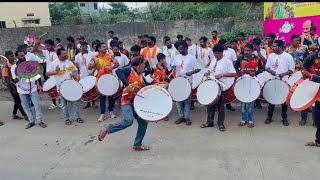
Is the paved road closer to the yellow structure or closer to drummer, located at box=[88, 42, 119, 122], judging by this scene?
drummer, located at box=[88, 42, 119, 122]

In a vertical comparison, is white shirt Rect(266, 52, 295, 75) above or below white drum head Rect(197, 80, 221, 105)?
above

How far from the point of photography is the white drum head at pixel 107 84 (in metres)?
7.01

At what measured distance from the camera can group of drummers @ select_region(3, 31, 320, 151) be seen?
5.34 meters

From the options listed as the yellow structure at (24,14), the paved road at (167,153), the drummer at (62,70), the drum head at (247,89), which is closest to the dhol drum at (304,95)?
the paved road at (167,153)

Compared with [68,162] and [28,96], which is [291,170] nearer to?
[68,162]

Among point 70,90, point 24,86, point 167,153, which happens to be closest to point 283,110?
point 167,153

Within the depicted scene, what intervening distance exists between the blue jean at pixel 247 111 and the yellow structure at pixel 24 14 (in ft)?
92.9

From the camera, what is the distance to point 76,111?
7348mm

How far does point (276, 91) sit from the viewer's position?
20.6ft

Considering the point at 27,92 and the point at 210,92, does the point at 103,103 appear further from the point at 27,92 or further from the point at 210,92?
the point at 210,92

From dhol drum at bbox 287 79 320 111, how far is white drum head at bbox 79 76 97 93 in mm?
3939

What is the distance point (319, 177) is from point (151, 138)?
285 cm

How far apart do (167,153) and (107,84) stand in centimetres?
225

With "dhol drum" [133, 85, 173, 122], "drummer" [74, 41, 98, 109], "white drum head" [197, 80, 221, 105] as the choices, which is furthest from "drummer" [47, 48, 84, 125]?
"white drum head" [197, 80, 221, 105]
